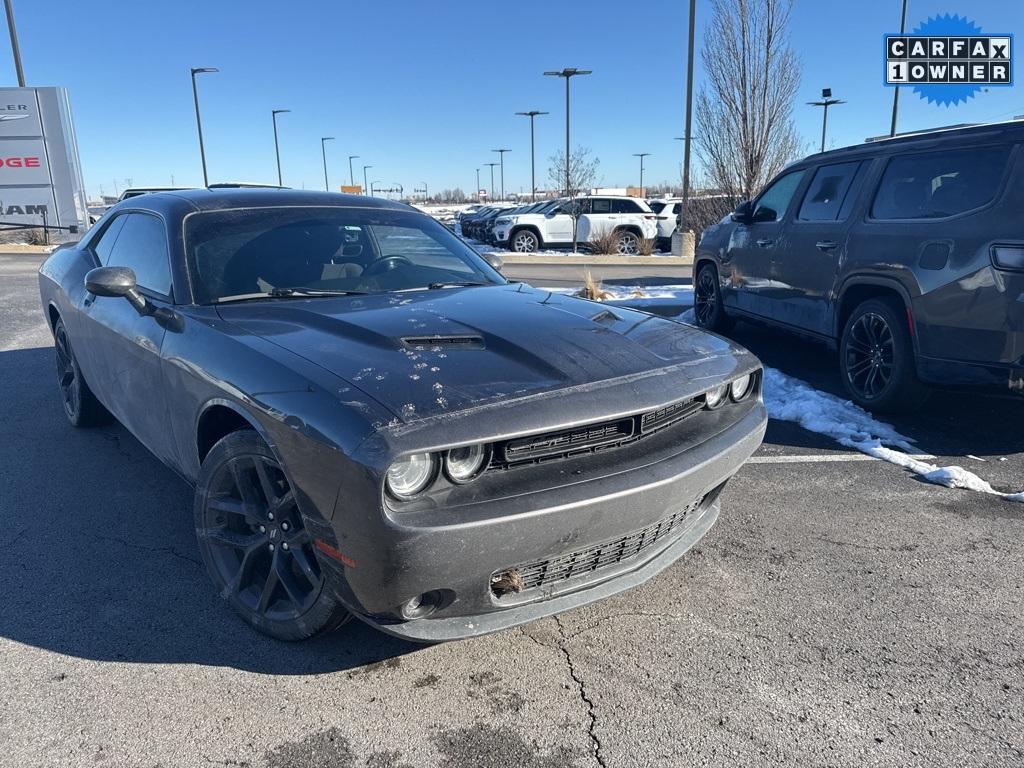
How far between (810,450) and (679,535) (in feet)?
7.35

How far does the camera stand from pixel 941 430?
505 centimetres

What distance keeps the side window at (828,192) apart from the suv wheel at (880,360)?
92 cm

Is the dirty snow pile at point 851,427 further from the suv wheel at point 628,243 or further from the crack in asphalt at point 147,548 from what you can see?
the suv wheel at point 628,243

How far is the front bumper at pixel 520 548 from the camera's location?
210 cm

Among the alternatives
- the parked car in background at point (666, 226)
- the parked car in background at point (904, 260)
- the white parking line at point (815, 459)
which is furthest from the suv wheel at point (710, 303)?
the parked car in background at point (666, 226)

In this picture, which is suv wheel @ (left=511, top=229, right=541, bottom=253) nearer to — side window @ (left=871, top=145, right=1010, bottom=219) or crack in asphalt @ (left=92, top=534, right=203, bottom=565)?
side window @ (left=871, top=145, right=1010, bottom=219)

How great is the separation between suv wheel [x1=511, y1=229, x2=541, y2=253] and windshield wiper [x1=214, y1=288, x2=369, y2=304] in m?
19.5

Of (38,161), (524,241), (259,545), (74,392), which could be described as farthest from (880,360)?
(38,161)

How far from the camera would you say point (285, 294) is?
11.0 ft

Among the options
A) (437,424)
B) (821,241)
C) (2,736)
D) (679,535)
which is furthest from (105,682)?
(821,241)

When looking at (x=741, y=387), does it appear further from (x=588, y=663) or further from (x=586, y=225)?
(x=586, y=225)

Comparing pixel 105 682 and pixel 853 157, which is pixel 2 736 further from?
pixel 853 157

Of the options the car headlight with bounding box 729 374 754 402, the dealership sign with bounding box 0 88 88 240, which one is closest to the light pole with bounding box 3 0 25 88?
the dealership sign with bounding box 0 88 88 240

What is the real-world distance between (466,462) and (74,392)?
3930 mm
